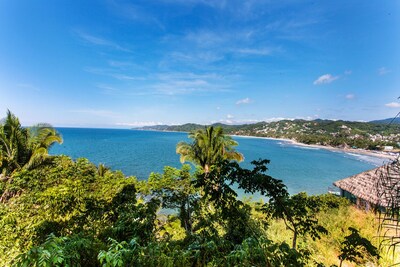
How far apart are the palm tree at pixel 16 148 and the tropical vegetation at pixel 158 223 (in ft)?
0.33

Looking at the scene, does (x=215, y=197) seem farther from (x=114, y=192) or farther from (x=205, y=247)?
(x=114, y=192)

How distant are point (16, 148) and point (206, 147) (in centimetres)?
1030

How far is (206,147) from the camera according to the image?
48.5 feet

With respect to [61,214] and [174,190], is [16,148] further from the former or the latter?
[174,190]

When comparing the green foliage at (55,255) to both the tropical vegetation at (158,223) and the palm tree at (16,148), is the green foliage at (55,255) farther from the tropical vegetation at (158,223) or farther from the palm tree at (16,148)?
the palm tree at (16,148)

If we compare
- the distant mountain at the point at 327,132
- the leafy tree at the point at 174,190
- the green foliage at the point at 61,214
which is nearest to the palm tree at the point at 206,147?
the distant mountain at the point at 327,132

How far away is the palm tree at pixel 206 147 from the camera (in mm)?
14797

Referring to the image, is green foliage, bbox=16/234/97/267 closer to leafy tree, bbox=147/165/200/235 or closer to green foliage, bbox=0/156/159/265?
green foliage, bbox=0/156/159/265

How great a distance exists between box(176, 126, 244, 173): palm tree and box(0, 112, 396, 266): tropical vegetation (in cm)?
518

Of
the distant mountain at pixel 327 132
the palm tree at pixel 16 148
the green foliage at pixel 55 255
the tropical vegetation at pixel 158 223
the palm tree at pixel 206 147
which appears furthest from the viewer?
the distant mountain at pixel 327 132

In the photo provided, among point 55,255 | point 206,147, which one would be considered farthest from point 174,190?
point 55,255

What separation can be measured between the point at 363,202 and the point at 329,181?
1474cm

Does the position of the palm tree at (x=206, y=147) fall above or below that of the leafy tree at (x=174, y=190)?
above

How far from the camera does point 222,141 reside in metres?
15.0
